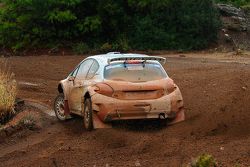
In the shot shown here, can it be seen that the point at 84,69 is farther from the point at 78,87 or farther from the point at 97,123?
the point at 97,123

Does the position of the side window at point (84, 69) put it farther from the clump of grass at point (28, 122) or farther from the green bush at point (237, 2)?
the green bush at point (237, 2)

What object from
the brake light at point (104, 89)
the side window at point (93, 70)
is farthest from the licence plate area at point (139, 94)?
the side window at point (93, 70)

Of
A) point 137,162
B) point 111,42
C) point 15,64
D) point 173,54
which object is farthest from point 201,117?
point 111,42

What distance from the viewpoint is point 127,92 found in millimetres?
14211

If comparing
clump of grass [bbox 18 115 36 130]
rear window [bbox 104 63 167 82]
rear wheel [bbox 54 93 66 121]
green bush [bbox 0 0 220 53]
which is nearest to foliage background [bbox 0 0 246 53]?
green bush [bbox 0 0 220 53]

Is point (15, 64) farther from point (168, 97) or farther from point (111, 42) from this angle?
point (168, 97)

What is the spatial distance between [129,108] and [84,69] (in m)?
2.34

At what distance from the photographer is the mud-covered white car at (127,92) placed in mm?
14109

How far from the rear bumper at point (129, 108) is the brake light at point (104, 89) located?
80mm

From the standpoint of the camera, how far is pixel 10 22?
3894 centimetres

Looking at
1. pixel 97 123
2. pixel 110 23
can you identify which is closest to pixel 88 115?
pixel 97 123

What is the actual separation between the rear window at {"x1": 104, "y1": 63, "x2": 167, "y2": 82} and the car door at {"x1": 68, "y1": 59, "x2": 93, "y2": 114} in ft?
2.69

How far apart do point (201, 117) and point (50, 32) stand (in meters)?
24.0

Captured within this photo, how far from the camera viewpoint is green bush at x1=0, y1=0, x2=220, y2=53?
124 ft
